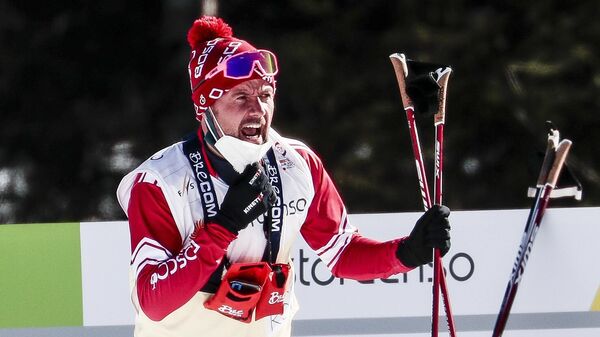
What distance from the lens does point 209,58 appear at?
3004 mm

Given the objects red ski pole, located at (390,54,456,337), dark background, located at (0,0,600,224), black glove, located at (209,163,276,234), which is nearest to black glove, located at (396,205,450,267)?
red ski pole, located at (390,54,456,337)

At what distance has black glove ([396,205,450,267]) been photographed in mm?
3022

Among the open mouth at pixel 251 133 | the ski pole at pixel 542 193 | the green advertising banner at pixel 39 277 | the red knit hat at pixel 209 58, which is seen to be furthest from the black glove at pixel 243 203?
the green advertising banner at pixel 39 277

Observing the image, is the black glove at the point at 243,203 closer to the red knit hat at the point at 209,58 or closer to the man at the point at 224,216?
the man at the point at 224,216

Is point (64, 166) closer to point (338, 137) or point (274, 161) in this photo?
point (338, 137)

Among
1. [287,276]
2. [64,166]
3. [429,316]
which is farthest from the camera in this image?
[64,166]

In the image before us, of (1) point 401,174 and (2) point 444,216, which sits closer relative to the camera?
(2) point 444,216

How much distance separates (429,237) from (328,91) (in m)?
3.64

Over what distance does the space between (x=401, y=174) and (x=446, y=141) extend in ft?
0.99

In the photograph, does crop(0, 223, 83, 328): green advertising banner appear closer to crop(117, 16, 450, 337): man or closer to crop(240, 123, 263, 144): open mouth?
crop(117, 16, 450, 337): man

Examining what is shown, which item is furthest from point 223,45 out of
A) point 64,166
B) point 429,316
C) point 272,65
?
point 64,166

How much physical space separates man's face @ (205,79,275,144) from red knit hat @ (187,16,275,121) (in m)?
0.02

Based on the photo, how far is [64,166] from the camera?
251 inches

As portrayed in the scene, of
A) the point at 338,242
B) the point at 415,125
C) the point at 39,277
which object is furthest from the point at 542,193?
the point at 39,277
